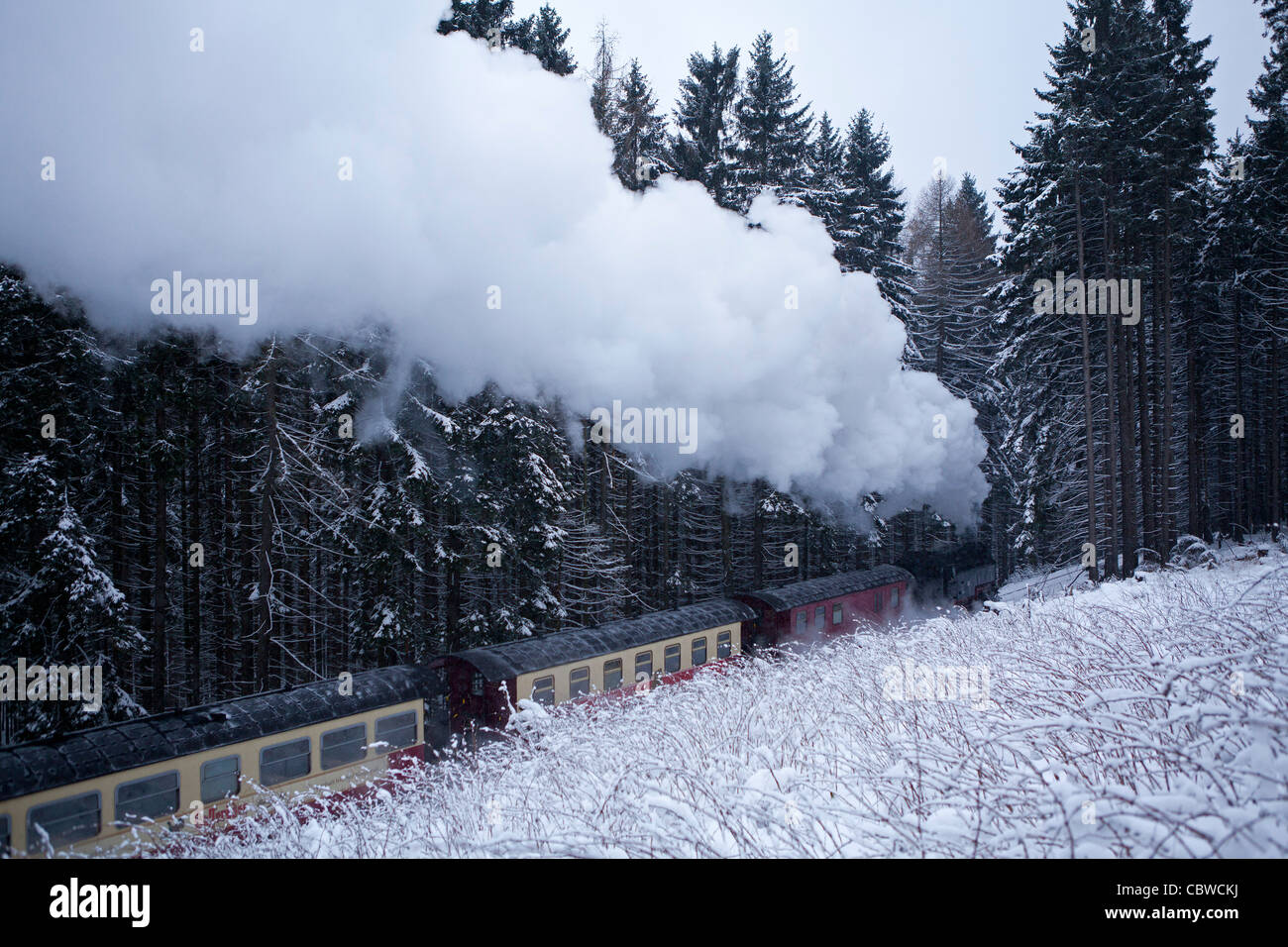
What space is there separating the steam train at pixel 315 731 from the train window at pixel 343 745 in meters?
0.02

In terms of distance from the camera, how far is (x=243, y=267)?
11.8 m

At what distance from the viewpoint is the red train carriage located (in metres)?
16.1

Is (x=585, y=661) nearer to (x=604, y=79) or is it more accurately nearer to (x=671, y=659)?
(x=671, y=659)

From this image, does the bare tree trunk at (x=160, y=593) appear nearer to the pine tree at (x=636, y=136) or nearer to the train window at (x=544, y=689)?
the train window at (x=544, y=689)

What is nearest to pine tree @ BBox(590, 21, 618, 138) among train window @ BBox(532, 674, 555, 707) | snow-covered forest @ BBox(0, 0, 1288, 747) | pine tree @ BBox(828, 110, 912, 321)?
snow-covered forest @ BBox(0, 0, 1288, 747)

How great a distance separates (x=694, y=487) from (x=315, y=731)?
688 inches

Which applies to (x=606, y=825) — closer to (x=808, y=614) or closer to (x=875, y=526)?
(x=808, y=614)

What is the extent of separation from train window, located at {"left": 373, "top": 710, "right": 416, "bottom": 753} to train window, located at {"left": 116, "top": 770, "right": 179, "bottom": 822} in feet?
8.69

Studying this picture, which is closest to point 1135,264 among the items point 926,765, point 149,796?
point 926,765

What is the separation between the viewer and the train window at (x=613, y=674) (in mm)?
12438

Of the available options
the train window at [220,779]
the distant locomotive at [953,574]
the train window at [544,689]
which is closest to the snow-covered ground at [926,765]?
the train window at [220,779]
